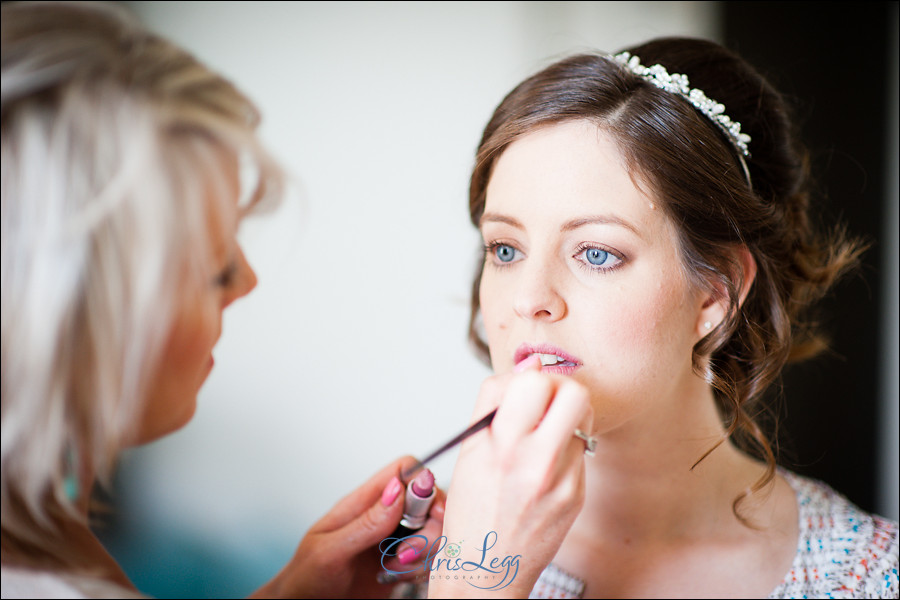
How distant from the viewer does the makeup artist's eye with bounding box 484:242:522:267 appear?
94 centimetres

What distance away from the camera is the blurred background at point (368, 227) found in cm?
111

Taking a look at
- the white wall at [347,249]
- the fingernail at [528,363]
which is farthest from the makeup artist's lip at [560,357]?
the white wall at [347,249]

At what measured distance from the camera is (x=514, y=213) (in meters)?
0.87

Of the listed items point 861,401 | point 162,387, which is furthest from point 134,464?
point 861,401

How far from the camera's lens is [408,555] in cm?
85

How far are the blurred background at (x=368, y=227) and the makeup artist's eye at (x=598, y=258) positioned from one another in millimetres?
415

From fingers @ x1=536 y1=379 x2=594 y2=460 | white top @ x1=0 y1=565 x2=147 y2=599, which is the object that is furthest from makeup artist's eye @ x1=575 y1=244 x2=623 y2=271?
white top @ x1=0 y1=565 x2=147 y2=599

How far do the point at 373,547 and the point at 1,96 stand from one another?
740 millimetres

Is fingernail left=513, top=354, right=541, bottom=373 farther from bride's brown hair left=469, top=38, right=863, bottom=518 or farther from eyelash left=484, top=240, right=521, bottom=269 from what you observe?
bride's brown hair left=469, top=38, right=863, bottom=518

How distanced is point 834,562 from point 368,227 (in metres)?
1.02

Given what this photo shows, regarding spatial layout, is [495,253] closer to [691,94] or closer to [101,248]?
[691,94]

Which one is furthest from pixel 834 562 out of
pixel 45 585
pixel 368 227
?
pixel 45 585

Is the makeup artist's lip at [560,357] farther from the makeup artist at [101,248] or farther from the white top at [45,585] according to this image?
the white top at [45,585]

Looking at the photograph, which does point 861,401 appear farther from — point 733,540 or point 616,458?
point 616,458
